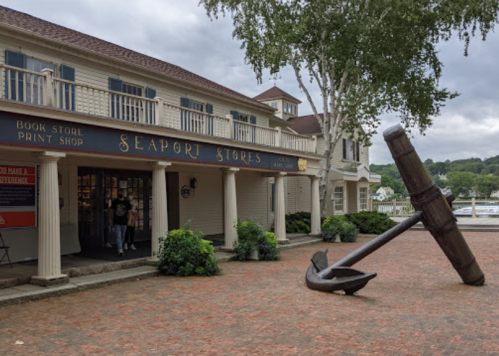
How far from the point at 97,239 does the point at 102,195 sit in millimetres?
1418

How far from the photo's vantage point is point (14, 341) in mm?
5969

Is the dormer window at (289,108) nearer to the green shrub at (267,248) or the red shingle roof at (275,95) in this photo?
the red shingle roof at (275,95)

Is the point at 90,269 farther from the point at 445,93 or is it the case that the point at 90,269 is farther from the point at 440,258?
the point at 445,93

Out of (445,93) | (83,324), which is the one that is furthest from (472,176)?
(83,324)

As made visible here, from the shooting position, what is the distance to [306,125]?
2986cm

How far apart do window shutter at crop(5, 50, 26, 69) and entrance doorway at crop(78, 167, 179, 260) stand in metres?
3.54

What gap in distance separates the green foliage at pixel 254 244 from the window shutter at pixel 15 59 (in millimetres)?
7746

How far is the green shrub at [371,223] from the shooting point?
23047mm

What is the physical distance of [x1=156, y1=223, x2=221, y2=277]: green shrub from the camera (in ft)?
36.3

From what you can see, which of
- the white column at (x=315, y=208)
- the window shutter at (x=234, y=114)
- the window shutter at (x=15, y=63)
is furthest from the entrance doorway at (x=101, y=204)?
the white column at (x=315, y=208)

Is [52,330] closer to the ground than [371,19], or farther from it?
closer to the ground

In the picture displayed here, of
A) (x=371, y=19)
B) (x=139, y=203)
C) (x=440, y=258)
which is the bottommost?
(x=440, y=258)

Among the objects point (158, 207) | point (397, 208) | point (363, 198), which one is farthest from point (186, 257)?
point (397, 208)

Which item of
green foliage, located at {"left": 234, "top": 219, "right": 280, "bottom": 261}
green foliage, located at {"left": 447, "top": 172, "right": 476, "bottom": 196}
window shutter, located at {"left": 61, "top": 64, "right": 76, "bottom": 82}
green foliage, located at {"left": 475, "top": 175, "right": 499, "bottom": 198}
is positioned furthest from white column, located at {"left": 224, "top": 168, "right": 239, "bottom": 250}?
green foliage, located at {"left": 447, "top": 172, "right": 476, "bottom": 196}
